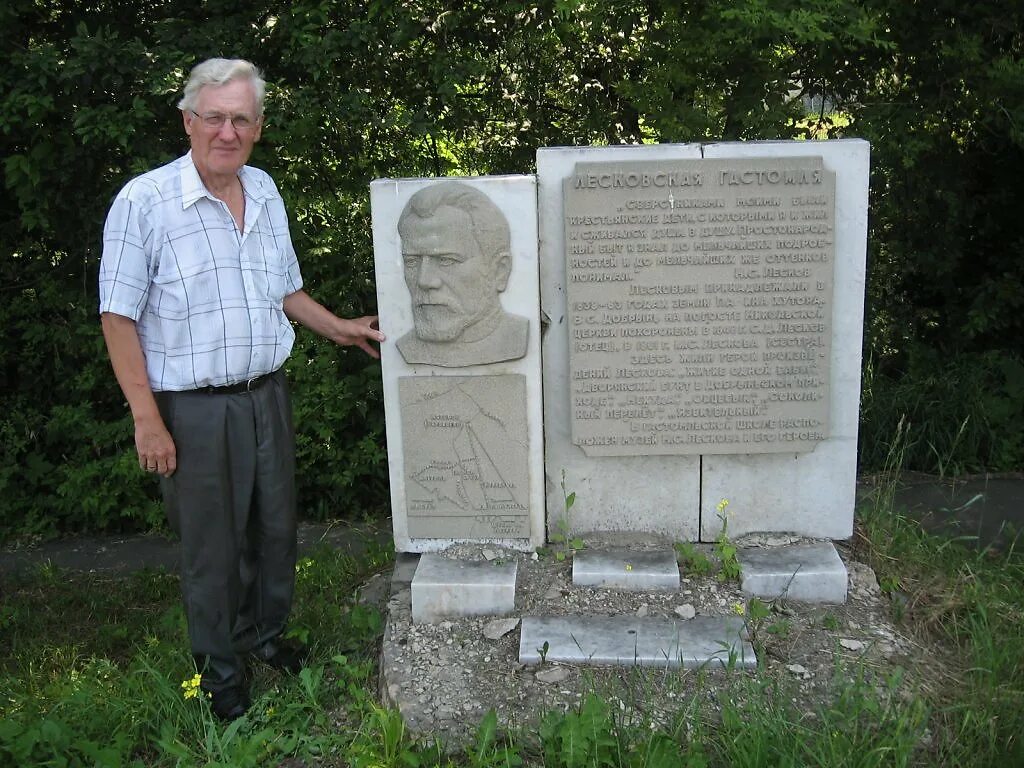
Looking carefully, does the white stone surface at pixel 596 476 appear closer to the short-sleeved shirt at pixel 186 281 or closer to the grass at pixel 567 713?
the grass at pixel 567 713

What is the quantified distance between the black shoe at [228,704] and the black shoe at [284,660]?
27 centimetres

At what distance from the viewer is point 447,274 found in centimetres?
366

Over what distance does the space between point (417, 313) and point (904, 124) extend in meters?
2.99

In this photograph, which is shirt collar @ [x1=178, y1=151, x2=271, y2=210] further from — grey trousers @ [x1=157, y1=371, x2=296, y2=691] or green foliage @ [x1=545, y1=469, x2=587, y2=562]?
green foliage @ [x1=545, y1=469, x2=587, y2=562]

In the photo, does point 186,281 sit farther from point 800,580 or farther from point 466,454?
point 800,580

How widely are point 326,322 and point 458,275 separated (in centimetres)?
50

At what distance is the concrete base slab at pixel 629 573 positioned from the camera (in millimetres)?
3676

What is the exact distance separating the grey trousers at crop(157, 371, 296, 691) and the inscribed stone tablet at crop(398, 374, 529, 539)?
2.18ft

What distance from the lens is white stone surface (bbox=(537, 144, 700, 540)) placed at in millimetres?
3846

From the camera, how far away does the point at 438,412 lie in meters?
3.81

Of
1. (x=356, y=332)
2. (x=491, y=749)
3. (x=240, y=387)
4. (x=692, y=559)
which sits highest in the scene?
(x=356, y=332)

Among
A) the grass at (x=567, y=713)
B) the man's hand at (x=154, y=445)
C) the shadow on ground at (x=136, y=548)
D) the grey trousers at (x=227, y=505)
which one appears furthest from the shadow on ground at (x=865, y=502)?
the man's hand at (x=154, y=445)

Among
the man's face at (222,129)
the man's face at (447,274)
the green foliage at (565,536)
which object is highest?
the man's face at (222,129)

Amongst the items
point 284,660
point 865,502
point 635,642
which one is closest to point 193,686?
point 284,660
